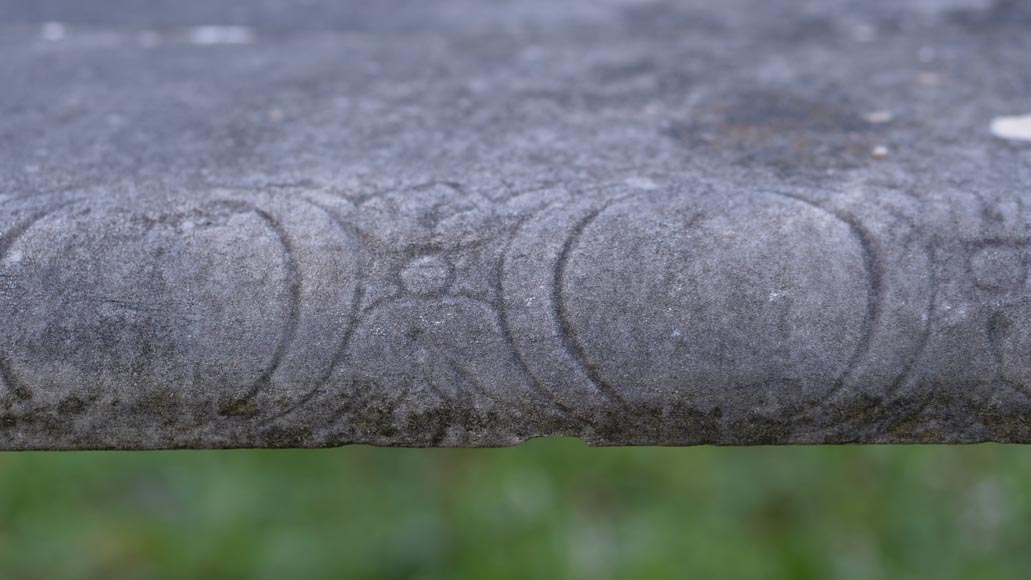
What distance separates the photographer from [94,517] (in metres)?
1.58

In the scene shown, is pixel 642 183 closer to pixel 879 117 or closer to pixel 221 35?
pixel 879 117

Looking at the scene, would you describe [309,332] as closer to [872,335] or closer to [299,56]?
[872,335]

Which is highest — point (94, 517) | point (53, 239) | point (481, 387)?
point (53, 239)

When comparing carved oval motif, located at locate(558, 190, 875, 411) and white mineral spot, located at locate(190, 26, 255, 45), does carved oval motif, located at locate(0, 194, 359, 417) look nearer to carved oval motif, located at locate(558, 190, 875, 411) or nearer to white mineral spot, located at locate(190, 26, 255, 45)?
carved oval motif, located at locate(558, 190, 875, 411)

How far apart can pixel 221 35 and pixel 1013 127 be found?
2.79 feet

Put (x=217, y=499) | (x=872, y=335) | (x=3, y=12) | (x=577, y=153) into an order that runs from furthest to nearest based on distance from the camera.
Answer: (x=217, y=499)
(x=3, y=12)
(x=577, y=153)
(x=872, y=335)

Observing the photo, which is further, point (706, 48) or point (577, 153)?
point (706, 48)

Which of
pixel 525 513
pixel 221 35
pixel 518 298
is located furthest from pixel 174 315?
pixel 525 513

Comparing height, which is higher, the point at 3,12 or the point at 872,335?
the point at 3,12

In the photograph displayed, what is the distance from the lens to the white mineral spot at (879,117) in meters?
0.82

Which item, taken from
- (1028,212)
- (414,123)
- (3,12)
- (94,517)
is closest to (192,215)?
(414,123)

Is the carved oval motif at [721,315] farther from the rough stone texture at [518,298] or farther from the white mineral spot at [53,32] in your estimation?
the white mineral spot at [53,32]

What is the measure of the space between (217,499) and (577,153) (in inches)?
41.5

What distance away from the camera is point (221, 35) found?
1.13 metres
